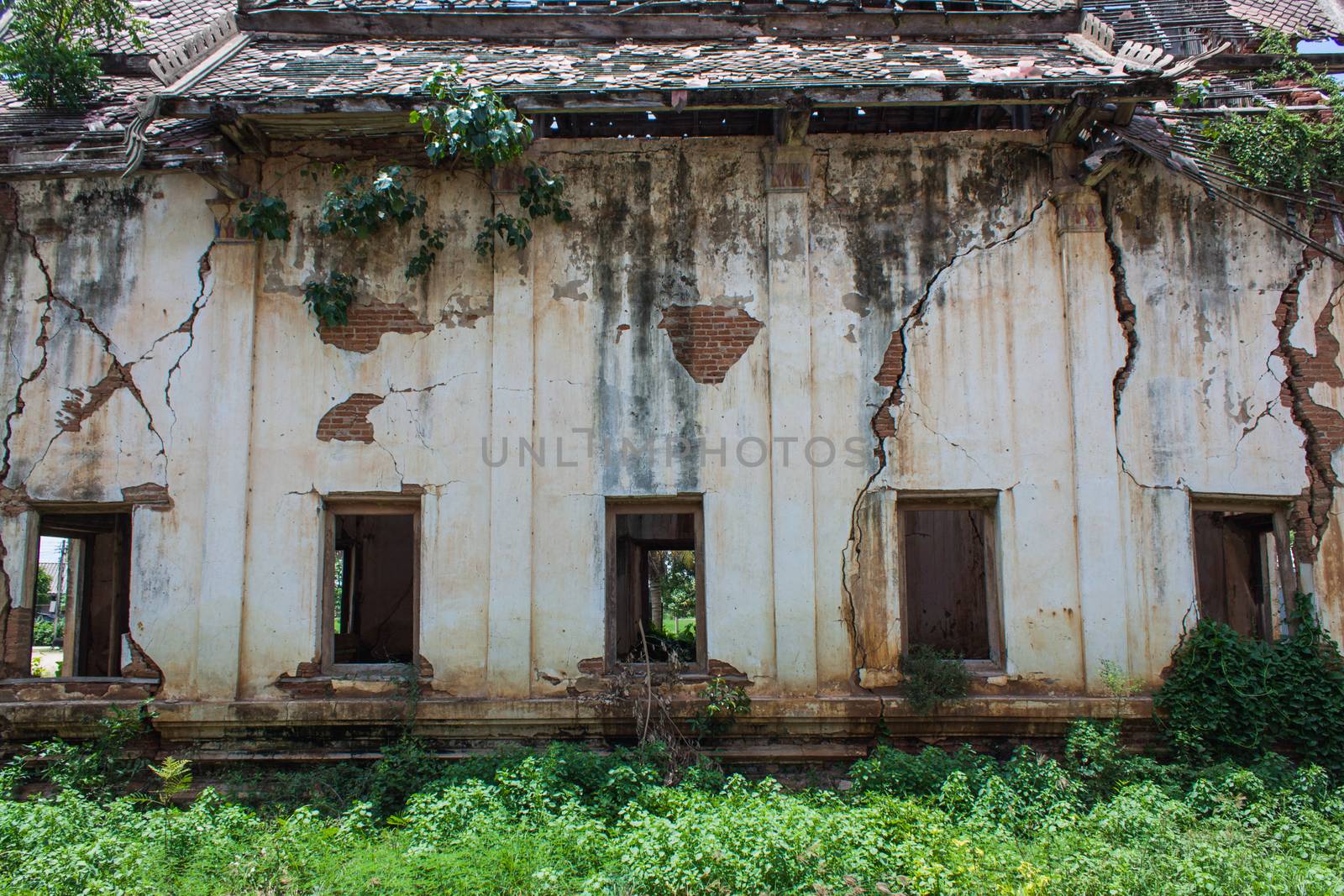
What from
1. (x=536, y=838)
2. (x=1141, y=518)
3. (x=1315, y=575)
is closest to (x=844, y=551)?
(x=1141, y=518)

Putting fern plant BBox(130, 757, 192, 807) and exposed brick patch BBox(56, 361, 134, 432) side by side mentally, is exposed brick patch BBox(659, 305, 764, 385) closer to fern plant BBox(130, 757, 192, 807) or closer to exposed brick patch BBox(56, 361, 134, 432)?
exposed brick patch BBox(56, 361, 134, 432)

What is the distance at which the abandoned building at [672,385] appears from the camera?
7.33 m

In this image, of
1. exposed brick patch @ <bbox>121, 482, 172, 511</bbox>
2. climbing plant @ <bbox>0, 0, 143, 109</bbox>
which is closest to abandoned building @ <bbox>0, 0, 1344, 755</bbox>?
exposed brick patch @ <bbox>121, 482, 172, 511</bbox>

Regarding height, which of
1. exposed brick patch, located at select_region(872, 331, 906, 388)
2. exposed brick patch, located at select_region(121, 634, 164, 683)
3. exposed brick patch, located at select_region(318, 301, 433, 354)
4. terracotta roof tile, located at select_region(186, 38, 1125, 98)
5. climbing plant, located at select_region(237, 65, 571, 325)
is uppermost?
terracotta roof tile, located at select_region(186, 38, 1125, 98)

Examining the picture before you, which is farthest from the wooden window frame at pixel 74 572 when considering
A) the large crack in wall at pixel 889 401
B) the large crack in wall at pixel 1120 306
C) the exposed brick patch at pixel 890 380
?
the large crack in wall at pixel 1120 306

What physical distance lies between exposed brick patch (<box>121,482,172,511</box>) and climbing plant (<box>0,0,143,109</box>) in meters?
3.48

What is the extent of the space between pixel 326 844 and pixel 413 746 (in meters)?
1.46

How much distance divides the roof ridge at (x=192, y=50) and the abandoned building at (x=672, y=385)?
0.14 feet

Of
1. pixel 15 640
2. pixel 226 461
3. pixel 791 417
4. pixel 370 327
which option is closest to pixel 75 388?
pixel 226 461

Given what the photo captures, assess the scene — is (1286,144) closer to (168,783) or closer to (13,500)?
(168,783)

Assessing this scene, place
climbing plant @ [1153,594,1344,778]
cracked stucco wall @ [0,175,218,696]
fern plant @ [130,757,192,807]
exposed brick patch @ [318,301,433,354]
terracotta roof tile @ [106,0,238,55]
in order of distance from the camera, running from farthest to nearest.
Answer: terracotta roof tile @ [106,0,238,55]
exposed brick patch @ [318,301,433,354]
cracked stucco wall @ [0,175,218,696]
climbing plant @ [1153,594,1344,778]
fern plant @ [130,757,192,807]

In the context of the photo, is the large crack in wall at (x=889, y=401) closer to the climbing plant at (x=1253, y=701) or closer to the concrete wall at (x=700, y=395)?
the concrete wall at (x=700, y=395)

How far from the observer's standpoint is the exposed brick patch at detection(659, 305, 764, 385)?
7645 millimetres

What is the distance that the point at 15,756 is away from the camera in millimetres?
7203
